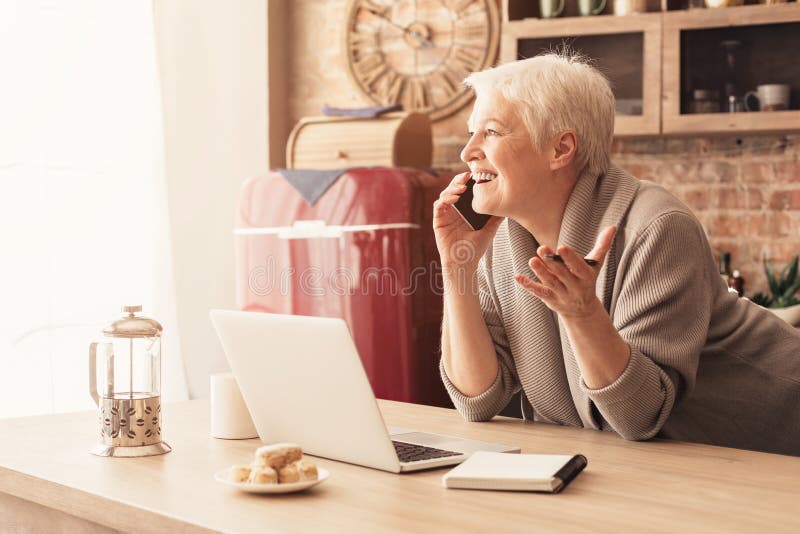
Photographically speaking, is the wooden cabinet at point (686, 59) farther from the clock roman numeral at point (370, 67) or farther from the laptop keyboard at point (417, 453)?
the laptop keyboard at point (417, 453)

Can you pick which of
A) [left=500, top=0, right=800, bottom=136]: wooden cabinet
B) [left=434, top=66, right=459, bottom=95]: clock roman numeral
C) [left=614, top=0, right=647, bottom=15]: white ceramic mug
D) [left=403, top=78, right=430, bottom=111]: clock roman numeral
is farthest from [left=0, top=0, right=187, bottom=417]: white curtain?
[left=614, top=0, right=647, bottom=15]: white ceramic mug

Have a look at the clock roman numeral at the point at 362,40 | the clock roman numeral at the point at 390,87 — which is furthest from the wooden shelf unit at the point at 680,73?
the clock roman numeral at the point at 362,40

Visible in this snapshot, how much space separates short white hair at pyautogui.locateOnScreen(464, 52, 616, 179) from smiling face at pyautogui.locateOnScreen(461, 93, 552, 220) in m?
0.02

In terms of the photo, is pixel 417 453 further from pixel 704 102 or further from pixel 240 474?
pixel 704 102

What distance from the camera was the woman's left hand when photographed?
57.9 inches

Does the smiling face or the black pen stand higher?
the smiling face

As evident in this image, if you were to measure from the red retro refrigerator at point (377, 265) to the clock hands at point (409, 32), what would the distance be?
2.54 feet

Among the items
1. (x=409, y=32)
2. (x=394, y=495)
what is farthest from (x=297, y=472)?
(x=409, y=32)

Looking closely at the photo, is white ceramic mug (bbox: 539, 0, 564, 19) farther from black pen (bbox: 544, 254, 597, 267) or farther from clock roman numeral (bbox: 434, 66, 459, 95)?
black pen (bbox: 544, 254, 597, 267)

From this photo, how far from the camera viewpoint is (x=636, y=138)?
371cm

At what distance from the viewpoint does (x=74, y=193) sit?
3.90 meters

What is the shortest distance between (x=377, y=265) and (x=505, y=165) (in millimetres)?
1619

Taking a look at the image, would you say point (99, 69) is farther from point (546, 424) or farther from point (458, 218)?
point (546, 424)

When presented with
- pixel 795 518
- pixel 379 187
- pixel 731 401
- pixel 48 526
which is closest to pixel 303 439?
pixel 48 526
